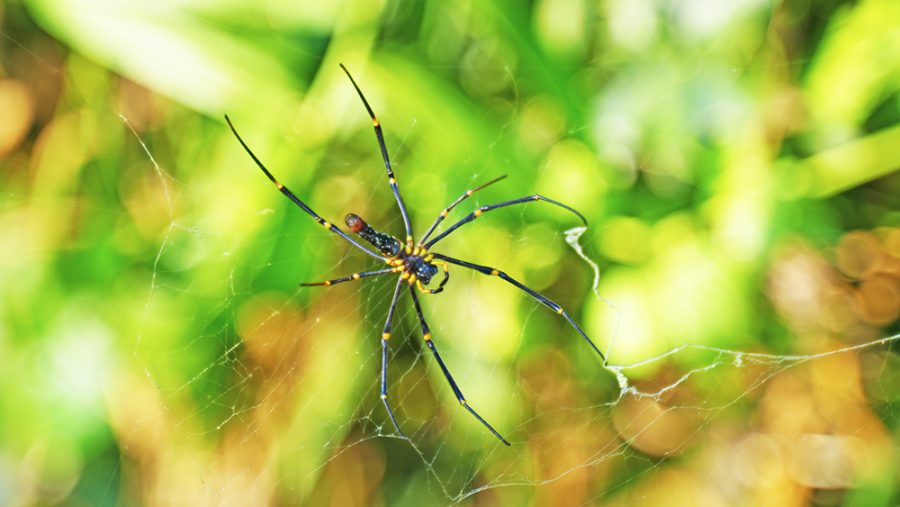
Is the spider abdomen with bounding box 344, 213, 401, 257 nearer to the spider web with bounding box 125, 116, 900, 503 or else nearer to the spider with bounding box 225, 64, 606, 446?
the spider with bounding box 225, 64, 606, 446

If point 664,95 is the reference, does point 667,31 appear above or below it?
above

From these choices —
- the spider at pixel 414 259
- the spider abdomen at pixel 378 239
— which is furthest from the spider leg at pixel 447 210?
the spider abdomen at pixel 378 239

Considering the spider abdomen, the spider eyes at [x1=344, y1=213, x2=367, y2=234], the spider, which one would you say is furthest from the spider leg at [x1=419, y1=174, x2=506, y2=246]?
the spider eyes at [x1=344, y1=213, x2=367, y2=234]

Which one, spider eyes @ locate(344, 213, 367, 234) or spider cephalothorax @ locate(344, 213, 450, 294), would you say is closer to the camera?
spider eyes @ locate(344, 213, 367, 234)

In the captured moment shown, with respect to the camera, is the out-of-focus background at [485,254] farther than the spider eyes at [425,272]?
No

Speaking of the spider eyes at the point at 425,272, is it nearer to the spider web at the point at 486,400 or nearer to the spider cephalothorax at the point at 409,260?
the spider cephalothorax at the point at 409,260

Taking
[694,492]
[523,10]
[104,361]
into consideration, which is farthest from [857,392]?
[104,361]

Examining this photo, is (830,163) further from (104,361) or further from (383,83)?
(104,361)
